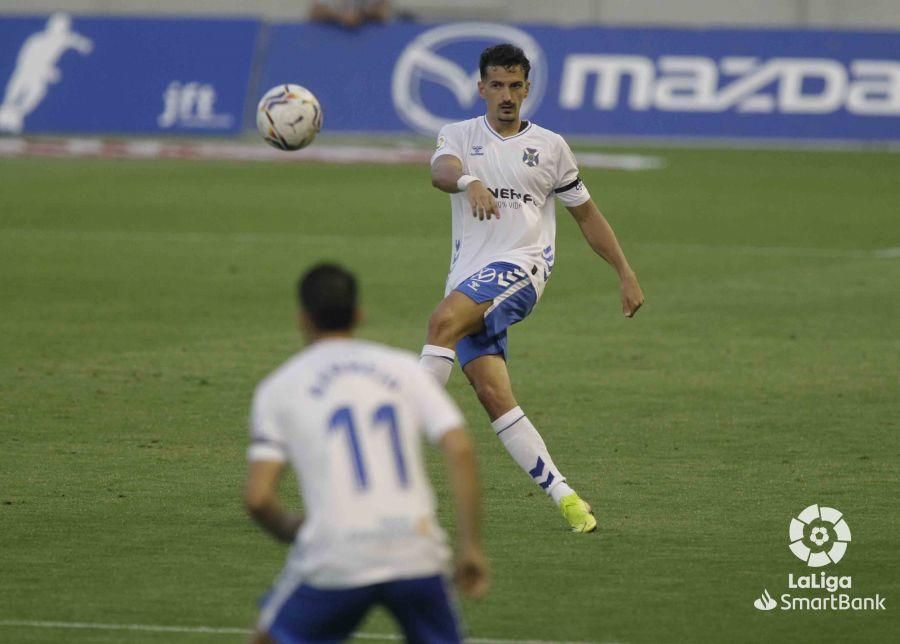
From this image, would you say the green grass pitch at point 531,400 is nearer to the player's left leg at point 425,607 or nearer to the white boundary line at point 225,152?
the player's left leg at point 425,607

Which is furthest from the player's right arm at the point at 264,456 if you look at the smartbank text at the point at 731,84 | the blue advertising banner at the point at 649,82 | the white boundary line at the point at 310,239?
the smartbank text at the point at 731,84

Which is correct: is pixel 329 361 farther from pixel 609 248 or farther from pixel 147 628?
pixel 609 248

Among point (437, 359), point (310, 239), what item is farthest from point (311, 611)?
point (310, 239)

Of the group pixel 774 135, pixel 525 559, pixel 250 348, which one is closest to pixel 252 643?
pixel 525 559

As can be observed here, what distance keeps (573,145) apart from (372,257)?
573 inches

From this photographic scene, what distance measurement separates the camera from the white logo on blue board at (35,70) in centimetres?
3506

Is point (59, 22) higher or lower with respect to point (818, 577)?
higher

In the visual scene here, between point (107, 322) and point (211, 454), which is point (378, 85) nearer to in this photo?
point (107, 322)

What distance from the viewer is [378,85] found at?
1371 inches

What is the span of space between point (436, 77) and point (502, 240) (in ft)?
82.9

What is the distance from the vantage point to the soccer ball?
10.5 meters

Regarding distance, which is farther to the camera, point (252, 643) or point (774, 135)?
point (774, 135)

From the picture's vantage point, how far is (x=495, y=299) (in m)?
9.30

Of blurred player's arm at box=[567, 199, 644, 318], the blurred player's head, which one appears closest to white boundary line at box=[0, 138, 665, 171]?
blurred player's arm at box=[567, 199, 644, 318]
